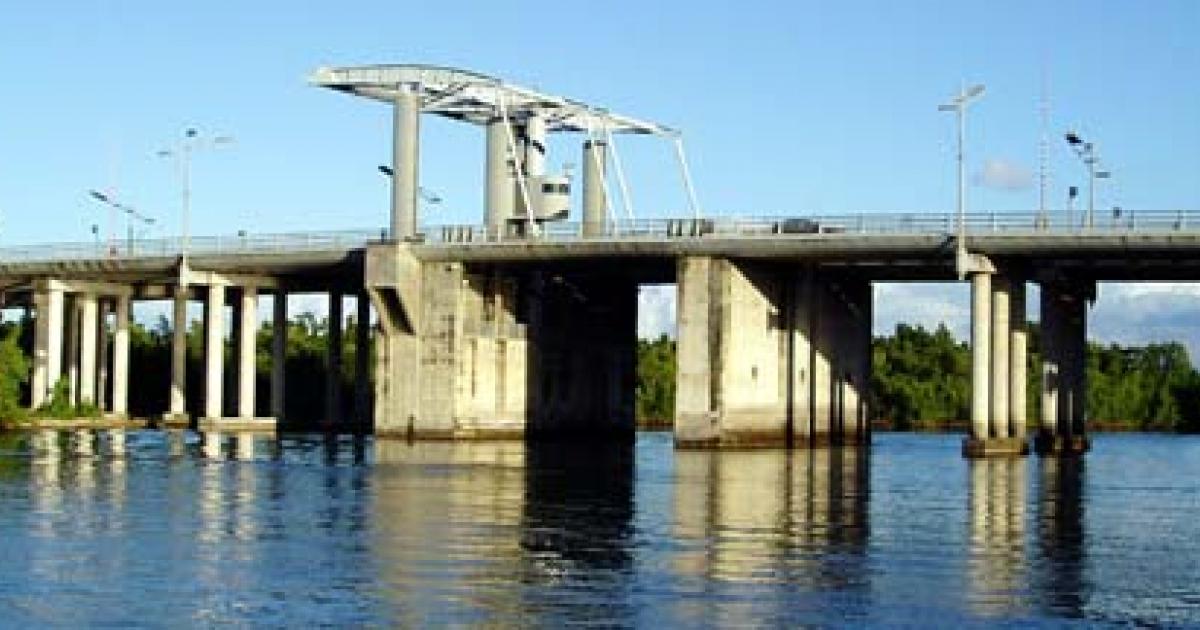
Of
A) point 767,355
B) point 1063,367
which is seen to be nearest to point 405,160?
point 767,355

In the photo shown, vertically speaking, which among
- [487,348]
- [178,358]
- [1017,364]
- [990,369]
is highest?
[487,348]

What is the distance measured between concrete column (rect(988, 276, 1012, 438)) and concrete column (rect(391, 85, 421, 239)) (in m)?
37.4

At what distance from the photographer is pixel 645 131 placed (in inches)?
5192

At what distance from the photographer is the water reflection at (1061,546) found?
36.0m

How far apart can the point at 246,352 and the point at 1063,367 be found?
61.0 m

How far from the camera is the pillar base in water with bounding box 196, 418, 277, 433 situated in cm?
13838

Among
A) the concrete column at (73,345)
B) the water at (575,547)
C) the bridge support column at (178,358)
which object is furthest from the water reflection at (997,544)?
the concrete column at (73,345)

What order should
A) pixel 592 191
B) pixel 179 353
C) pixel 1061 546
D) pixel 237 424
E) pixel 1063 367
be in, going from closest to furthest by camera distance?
pixel 1061 546, pixel 1063 367, pixel 592 191, pixel 237 424, pixel 179 353

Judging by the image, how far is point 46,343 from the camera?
14750 cm

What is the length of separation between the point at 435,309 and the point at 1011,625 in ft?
296

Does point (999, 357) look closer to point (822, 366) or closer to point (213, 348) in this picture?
point (822, 366)

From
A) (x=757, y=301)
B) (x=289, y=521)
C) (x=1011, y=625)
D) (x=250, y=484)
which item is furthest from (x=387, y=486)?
(x=757, y=301)

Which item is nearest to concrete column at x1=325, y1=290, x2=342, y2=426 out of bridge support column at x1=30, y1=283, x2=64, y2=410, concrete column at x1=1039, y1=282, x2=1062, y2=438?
bridge support column at x1=30, y1=283, x2=64, y2=410

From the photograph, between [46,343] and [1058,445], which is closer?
[1058,445]
